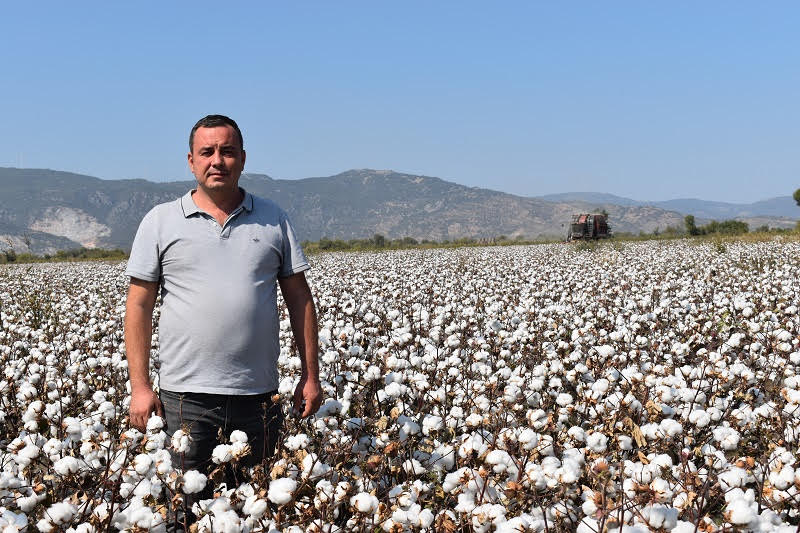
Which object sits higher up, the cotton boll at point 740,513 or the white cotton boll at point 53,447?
the cotton boll at point 740,513

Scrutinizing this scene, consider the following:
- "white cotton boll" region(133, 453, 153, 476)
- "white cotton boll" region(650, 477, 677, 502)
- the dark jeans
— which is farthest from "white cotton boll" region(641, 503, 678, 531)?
"white cotton boll" region(133, 453, 153, 476)

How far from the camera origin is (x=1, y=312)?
11.3 m

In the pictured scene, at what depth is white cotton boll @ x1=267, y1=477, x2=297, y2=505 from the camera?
2224 mm

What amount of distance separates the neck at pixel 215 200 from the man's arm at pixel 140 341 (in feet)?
1.45

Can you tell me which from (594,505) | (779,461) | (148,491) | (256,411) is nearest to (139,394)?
(256,411)

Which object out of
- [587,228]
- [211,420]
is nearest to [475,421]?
[211,420]

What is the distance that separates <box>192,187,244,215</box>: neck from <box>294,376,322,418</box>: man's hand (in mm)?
946

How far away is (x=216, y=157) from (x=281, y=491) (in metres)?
1.56

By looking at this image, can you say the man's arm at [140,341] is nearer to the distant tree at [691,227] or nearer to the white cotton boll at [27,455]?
the white cotton boll at [27,455]

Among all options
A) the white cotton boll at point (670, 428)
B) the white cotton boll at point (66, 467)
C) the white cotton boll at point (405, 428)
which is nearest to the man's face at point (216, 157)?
the white cotton boll at point (66, 467)

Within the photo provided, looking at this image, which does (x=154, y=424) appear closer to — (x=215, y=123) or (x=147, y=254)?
(x=147, y=254)

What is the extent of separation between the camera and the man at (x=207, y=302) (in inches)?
120

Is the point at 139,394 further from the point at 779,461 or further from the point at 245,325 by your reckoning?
the point at 779,461

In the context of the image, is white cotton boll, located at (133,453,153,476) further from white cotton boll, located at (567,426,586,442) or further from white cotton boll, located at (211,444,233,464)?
white cotton boll, located at (567,426,586,442)
